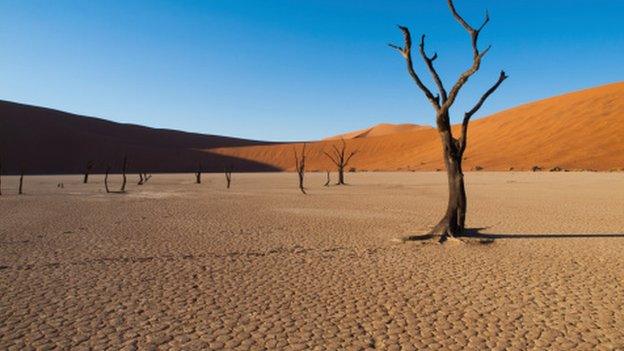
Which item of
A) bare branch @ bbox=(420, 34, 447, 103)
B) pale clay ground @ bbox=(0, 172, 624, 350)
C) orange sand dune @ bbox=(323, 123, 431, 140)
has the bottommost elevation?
pale clay ground @ bbox=(0, 172, 624, 350)

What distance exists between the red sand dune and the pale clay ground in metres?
37.8

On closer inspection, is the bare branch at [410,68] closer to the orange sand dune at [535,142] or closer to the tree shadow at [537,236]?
the tree shadow at [537,236]

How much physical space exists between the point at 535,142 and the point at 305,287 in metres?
53.0

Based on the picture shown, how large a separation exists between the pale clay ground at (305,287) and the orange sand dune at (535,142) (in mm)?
37171

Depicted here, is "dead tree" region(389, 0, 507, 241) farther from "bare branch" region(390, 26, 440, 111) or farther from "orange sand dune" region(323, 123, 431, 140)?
"orange sand dune" region(323, 123, 431, 140)

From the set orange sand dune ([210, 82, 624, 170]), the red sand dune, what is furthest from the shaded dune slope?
orange sand dune ([210, 82, 624, 170])

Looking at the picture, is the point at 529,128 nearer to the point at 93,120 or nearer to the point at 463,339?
the point at 463,339

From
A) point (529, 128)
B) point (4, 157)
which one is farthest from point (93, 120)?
point (529, 128)

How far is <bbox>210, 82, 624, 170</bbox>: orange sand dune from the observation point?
4559cm

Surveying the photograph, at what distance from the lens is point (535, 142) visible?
2100 inches

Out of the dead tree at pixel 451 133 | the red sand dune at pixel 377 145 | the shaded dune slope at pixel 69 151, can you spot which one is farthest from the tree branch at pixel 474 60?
the shaded dune slope at pixel 69 151

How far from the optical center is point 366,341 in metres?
4.73

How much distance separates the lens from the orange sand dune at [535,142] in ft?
150

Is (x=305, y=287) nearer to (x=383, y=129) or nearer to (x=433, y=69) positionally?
(x=433, y=69)
